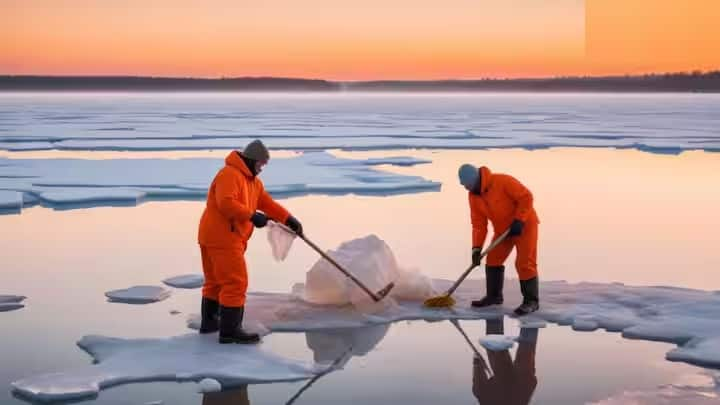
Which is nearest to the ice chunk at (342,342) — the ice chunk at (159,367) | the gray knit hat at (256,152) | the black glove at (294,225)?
the ice chunk at (159,367)

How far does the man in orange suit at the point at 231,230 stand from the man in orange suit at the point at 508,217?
1.34 metres

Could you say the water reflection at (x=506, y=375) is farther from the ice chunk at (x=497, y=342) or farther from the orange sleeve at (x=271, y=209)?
the orange sleeve at (x=271, y=209)

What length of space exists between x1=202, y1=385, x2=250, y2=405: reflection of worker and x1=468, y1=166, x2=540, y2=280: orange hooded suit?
2.07 m

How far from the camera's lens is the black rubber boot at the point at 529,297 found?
5.48 meters

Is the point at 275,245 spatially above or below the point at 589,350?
above

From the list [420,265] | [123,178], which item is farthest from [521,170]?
[420,265]

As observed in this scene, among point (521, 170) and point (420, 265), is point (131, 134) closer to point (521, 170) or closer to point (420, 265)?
point (521, 170)

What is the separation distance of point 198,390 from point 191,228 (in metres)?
4.84

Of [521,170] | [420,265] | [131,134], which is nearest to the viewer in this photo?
[420,265]

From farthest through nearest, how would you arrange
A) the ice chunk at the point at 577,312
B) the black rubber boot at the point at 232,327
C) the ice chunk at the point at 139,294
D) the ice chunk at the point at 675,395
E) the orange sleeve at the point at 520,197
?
the ice chunk at the point at 139,294
the orange sleeve at the point at 520,197
the ice chunk at the point at 577,312
the black rubber boot at the point at 232,327
the ice chunk at the point at 675,395

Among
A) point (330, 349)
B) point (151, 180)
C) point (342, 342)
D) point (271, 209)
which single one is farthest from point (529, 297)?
point (151, 180)

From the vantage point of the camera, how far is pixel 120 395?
13.1ft

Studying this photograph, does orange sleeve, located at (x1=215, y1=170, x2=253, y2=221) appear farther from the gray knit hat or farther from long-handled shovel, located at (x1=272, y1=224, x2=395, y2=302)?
long-handled shovel, located at (x1=272, y1=224, x2=395, y2=302)

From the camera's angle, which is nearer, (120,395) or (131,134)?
(120,395)
